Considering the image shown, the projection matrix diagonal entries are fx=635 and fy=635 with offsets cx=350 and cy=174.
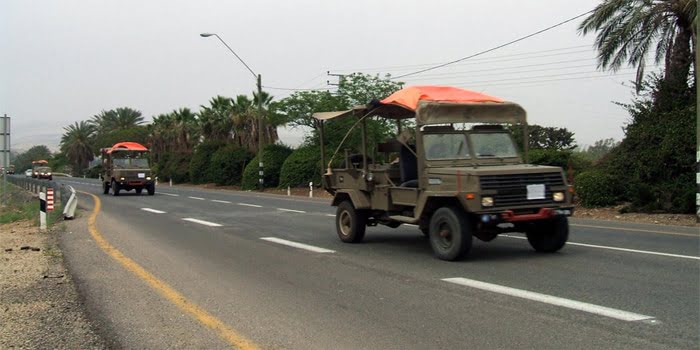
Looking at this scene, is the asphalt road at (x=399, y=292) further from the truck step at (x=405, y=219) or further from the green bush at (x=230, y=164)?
the green bush at (x=230, y=164)

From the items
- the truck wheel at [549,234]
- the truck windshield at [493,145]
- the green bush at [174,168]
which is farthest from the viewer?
the green bush at [174,168]

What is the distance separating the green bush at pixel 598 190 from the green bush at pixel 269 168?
955 inches

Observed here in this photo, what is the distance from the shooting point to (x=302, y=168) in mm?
37688

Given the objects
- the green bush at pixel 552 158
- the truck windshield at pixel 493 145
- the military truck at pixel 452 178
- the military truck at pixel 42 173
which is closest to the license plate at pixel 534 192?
the military truck at pixel 452 178

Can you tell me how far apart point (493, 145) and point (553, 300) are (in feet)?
13.1

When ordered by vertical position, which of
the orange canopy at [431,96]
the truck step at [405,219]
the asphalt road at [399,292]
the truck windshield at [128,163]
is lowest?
the asphalt road at [399,292]

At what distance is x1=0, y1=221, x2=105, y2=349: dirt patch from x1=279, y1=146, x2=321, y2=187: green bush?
25.6 metres

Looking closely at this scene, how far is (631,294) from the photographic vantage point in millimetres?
6871

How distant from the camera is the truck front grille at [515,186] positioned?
28.8ft

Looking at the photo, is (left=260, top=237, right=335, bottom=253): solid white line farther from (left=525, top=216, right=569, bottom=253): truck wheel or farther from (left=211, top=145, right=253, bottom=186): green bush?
(left=211, top=145, right=253, bottom=186): green bush

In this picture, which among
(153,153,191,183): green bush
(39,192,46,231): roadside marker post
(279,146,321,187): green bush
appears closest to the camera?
(39,192,46,231): roadside marker post

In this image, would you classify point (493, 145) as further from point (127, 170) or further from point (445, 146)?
point (127, 170)

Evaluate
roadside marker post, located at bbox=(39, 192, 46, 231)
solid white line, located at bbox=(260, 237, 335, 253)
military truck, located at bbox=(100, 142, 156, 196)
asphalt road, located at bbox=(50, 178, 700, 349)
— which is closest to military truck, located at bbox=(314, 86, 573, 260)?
asphalt road, located at bbox=(50, 178, 700, 349)

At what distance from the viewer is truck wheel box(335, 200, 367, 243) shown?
458 inches
